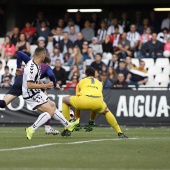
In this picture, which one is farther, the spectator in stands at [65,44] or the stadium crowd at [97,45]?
the spectator in stands at [65,44]

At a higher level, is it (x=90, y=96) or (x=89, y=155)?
(x=90, y=96)

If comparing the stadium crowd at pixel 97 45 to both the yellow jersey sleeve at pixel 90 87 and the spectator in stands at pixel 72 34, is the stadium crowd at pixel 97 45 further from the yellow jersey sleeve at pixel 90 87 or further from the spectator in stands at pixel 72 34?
the yellow jersey sleeve at pixel 90 87

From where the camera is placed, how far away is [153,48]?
25969 mm

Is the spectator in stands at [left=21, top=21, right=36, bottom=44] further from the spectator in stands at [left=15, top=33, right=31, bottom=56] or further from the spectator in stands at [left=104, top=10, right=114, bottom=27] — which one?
the spectator in stands at [left=104, top=10, right=114, bottom=27]

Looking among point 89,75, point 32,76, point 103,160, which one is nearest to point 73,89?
point 89,75

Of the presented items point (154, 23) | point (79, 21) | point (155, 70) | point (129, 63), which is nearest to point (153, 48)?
point (155, 70)

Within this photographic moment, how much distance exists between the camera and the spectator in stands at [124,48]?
26.1m

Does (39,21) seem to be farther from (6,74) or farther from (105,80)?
(105,80)

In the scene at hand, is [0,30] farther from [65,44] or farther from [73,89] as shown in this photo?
[73,89]

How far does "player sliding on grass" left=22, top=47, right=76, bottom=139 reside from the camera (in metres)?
14.1

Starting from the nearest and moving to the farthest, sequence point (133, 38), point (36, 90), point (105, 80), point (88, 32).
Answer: point (36, 90) → point (105, 80) → point (133, 38) → point (88, 32)

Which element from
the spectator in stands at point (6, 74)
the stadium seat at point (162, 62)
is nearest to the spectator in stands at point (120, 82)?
the stadium seat at point (162, 62)

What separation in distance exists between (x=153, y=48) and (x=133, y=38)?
96 centimetres

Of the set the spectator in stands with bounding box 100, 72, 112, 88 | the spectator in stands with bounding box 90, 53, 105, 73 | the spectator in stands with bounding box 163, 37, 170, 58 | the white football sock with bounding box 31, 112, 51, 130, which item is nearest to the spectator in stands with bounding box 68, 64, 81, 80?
the spectator in stands with bounding box 90, 53, 105, 73
